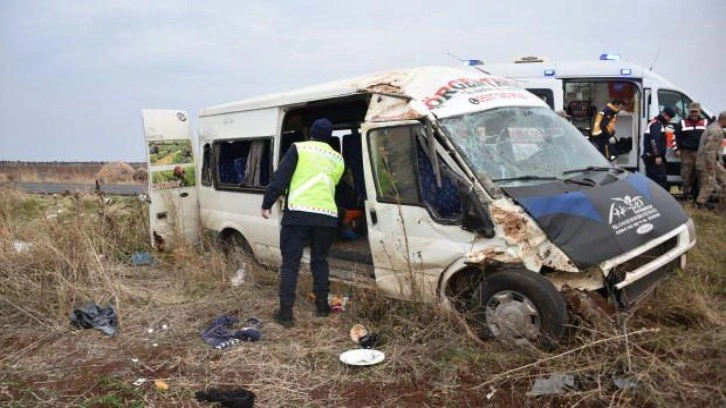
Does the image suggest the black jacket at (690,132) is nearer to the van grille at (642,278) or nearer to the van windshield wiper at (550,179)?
the van grille at (642,278)

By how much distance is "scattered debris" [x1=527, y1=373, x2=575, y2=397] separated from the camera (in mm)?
3330

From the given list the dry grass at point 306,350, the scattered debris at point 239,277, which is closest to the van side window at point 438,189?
the dry grass at point 306,350

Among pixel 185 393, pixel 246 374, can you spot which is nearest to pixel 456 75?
pixel 246 374

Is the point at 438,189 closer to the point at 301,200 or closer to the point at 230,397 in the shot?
the point at 301,200

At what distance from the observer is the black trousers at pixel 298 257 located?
4.97 m

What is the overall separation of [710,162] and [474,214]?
6.61 m

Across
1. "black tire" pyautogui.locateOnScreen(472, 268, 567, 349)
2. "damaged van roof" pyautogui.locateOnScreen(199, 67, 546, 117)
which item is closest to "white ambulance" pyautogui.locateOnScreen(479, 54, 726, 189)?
"damaged van roof" pyautogui.locateOnScreen(199, 67, 546, 117)

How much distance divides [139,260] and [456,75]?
178 inches

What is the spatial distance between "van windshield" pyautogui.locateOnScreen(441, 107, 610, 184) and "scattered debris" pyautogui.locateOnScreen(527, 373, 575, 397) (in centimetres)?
150

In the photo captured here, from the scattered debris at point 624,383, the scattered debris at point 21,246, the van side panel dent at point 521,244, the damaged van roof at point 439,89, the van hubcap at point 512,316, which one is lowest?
the scattered debris at point 624,383

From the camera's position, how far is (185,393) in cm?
367

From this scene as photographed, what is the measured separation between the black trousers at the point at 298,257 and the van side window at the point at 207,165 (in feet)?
8.50

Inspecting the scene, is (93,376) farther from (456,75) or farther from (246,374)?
(456,75)

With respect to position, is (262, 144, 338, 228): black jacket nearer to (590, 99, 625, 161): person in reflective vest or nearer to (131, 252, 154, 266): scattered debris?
(131, 252, 154, 266): scattered debris
